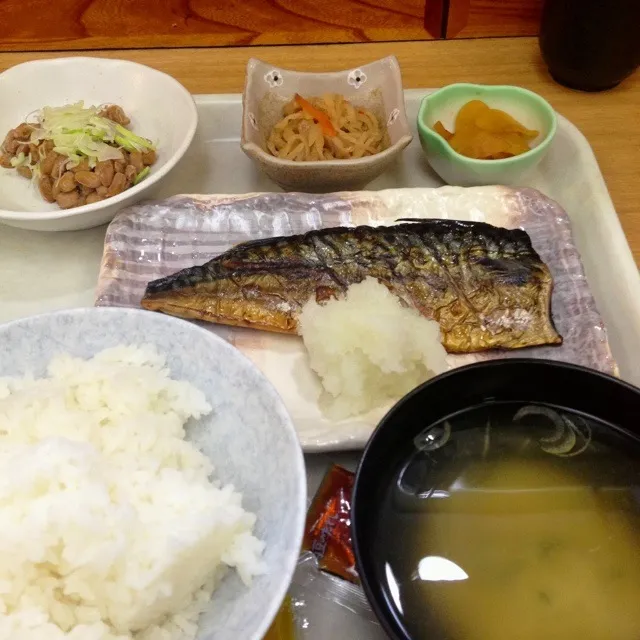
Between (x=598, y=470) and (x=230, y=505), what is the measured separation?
67cm

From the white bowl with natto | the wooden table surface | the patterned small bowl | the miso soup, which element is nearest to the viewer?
the miso soup

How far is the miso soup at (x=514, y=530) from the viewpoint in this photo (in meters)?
1.00

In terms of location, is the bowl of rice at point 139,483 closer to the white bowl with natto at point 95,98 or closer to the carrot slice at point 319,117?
the white bowl with natto at point 95,98

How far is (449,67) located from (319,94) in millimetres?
629

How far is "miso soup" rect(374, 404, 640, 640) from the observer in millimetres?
995

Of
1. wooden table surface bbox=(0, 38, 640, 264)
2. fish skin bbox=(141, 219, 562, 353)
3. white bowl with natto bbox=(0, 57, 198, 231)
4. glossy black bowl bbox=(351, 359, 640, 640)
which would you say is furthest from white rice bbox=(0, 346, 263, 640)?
wooden table surface bbox=(0, 38, 640, 264)

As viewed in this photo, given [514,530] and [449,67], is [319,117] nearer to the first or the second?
[449,67]

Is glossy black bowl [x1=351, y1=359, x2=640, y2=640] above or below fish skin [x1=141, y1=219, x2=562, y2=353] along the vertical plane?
above

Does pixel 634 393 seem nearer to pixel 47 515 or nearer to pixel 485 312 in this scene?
pixel 485 312

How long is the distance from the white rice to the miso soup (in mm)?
299

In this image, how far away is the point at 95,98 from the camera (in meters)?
2.10

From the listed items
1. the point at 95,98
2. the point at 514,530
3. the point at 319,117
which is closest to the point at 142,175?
the point at 95,98

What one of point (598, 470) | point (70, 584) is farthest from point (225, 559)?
point (598, 470)

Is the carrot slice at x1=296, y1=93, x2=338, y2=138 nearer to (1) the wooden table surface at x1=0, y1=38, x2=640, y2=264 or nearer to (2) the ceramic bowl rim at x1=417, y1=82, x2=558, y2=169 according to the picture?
(2) the ceramic bowl rim at x1=417, y1=82, x2=558, y2=169
